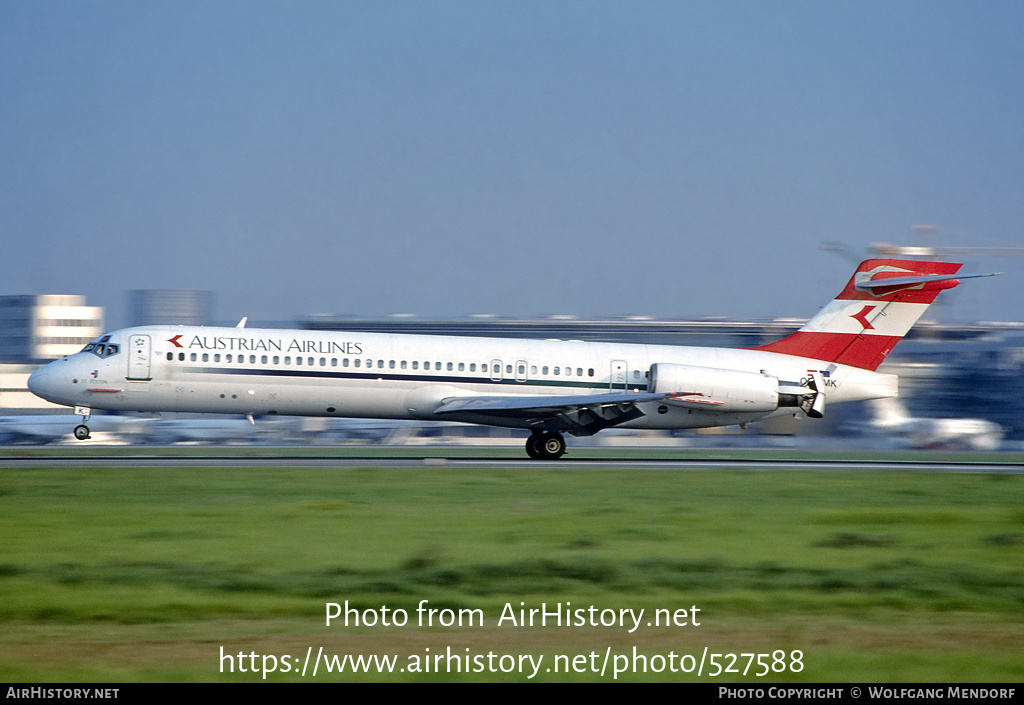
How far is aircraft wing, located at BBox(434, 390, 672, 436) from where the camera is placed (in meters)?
26.1

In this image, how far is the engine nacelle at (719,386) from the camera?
27156 mm

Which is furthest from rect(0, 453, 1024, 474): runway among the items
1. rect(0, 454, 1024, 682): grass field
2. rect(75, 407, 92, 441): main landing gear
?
rect(0, 454, 1024, 682): grass field

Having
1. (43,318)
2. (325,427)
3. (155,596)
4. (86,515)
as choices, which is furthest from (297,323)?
(155,596)

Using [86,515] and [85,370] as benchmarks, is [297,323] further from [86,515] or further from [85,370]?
[86,515]

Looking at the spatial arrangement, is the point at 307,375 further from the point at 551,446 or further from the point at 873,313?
the point at 873,313

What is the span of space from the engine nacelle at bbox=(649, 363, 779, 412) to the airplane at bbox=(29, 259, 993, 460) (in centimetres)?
4

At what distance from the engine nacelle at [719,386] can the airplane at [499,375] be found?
4 centimetres

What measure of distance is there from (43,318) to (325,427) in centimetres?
8985

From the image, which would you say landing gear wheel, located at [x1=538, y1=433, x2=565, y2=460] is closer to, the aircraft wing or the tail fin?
the aircraft wing

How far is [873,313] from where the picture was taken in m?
28.9

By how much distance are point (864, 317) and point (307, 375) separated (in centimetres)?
1600

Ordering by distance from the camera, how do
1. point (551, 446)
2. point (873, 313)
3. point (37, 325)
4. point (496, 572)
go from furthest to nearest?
point (37, 325), point (873, 313), point (551, 446), point (496, 572)

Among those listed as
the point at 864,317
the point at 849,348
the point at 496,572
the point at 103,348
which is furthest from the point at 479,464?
the point at 496,572

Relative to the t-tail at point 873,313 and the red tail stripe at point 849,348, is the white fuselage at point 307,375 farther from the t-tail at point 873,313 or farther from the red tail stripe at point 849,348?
the t-tail at point 873,313
